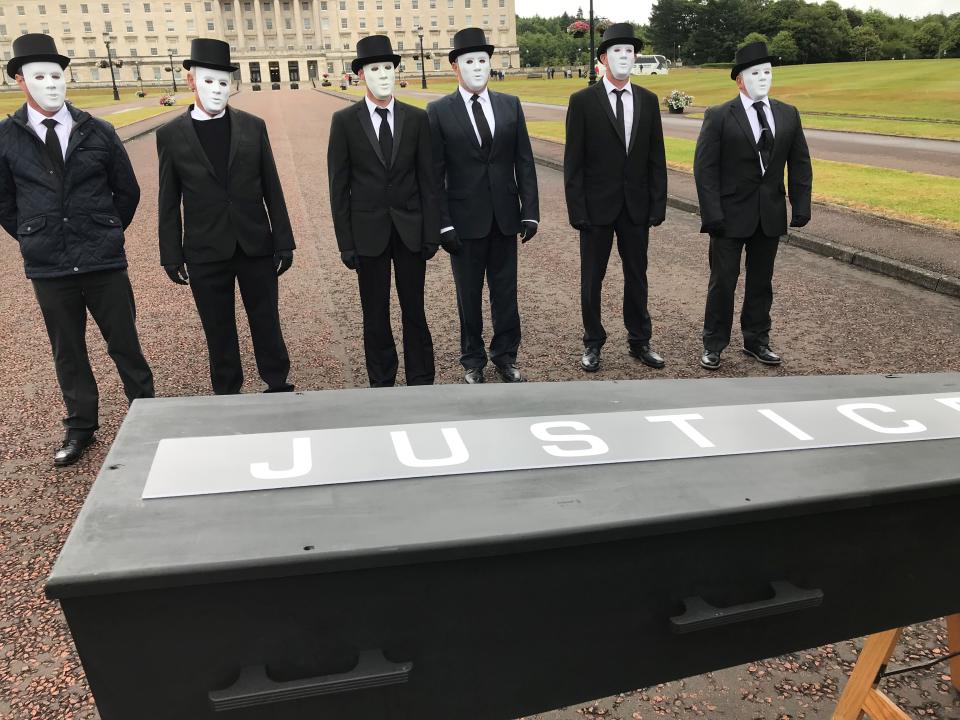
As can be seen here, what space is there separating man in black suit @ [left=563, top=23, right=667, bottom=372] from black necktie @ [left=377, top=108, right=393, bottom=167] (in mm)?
1281

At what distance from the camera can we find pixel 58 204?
3.93 metres

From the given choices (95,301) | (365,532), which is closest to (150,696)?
(365,532)

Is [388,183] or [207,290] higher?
[388,183]

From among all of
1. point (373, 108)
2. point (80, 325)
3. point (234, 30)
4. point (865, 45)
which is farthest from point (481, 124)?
point (234, 30)

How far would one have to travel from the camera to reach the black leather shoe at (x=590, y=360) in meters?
5.27

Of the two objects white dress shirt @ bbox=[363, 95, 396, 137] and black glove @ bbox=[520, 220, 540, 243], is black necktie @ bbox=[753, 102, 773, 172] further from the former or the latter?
white dress shirt @ bbox=[363, 95, 396, 137]

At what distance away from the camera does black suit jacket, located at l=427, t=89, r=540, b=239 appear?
4812 millimetres

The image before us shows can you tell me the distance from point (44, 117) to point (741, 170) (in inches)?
168

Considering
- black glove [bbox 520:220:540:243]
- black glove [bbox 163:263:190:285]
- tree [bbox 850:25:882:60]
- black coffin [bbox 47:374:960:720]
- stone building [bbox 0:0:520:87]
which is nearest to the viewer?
black coffin [bbox 47:374:960:720]

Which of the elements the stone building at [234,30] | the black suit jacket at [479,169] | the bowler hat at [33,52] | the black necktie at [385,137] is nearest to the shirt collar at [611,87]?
the black suit jacket at [479,169]

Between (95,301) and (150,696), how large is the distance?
3302mm

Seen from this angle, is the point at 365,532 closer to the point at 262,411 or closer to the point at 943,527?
the point at 262,411

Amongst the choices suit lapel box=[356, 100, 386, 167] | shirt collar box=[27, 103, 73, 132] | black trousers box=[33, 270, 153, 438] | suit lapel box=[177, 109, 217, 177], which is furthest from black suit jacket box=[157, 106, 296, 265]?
suit lapel box=[356, 100, 386, 167]

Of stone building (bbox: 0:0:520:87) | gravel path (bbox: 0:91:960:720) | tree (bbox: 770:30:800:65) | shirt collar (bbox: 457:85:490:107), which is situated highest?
stone building (bbox: 0:0:520:87)
